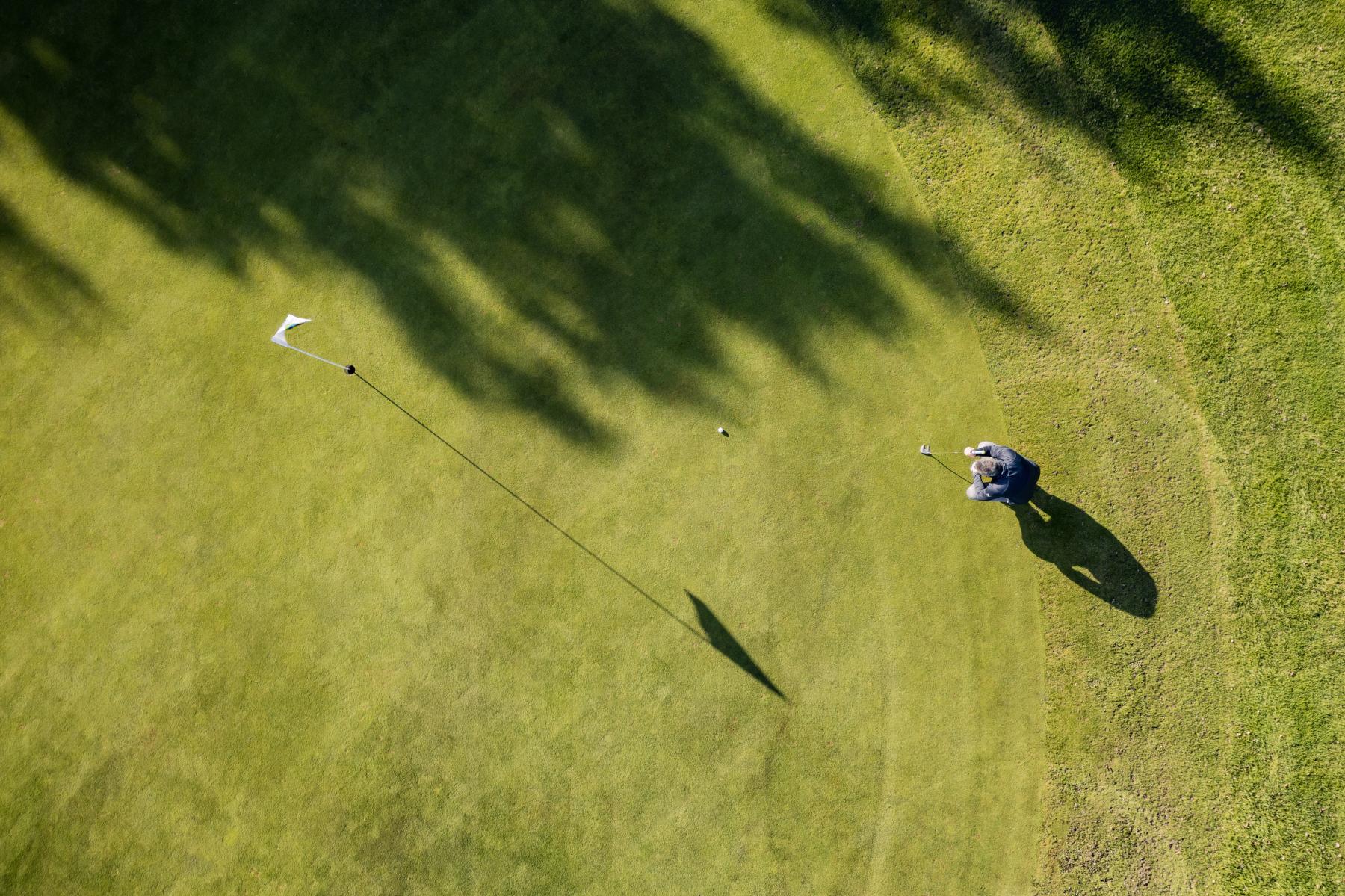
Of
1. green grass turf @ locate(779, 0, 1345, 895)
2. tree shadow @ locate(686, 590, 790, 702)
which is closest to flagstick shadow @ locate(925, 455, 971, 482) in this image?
green grass turf @ locate(779, 0, 1345, 895)

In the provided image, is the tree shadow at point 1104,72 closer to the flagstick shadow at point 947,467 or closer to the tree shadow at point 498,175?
the tree shadow at point 498,175

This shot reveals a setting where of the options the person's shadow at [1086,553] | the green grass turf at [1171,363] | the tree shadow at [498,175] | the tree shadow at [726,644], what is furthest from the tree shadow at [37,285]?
the person's shadow at [1086,553]

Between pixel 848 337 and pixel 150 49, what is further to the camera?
pixel 150 49

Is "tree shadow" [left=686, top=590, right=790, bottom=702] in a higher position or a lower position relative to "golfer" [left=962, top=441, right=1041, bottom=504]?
lower

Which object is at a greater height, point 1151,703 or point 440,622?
point 1151,703

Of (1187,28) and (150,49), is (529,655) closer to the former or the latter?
(150,49)

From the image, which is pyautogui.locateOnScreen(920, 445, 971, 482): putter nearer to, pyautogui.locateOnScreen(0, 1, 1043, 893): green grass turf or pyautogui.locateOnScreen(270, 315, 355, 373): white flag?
pyautogui.locateOnScreen(0, 1, 1043, 893): green grass turf

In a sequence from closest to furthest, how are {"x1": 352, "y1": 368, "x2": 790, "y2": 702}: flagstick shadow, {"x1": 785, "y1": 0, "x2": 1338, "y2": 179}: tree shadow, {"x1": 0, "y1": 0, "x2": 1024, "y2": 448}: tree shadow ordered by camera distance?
1. {"x1": 352, "y1": 368, "x2": 790, "y2": 702}: flagstick shadow
2. {"x1": 785, "y1": 0, "x2": 1338, "y2": 179}: tree shadow
3. {"x1": 0, "y1": 0, "x2": 1024, "y2": 448}: tree shadow

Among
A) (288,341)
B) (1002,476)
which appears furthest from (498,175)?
(1002,476)

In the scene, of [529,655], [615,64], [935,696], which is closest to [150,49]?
[615,64]
